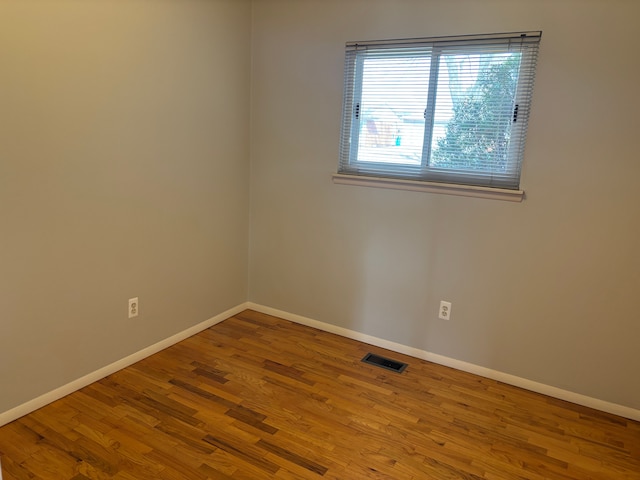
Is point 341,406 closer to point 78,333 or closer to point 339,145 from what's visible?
point 78,333

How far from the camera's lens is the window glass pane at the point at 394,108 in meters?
2.72

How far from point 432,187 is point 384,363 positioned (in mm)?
1140

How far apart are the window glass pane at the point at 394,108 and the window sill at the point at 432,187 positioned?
135mm

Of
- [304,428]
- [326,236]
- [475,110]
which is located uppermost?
[475,110]

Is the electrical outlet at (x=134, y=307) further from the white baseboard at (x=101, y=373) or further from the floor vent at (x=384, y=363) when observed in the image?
the floor vent at (x=384, y=363)

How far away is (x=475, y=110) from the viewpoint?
258 cm

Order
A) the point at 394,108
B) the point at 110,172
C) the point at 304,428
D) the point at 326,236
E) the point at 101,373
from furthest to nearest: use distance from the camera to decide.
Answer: the point at 326,236 → the point at 394,108 → the point at 101,373 → the point at 110,172 → the point at 304,428

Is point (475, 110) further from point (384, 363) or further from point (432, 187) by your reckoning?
point (384, 363)

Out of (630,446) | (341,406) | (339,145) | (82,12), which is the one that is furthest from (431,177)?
(82,12)

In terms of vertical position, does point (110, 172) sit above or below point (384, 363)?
above

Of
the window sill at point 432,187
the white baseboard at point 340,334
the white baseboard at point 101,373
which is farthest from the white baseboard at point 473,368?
the window sill at point 432,187

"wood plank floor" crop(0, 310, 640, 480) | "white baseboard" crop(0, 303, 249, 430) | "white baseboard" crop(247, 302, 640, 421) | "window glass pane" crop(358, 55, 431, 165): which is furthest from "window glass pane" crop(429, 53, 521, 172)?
"white baseboard" crop(0, 303, 249, 430)

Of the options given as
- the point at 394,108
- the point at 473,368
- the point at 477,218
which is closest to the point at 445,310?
the point at 473,368

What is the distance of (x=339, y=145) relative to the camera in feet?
9.88
